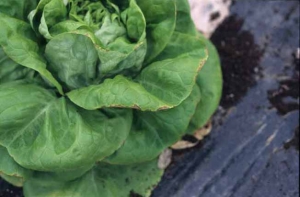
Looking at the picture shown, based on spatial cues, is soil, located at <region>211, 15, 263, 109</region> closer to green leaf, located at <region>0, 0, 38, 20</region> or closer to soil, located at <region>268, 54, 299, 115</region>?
soil, located at <region>268, 54, 299, 115</region>

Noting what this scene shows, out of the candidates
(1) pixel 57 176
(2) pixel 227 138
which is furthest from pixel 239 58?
(1) pixel 57 176

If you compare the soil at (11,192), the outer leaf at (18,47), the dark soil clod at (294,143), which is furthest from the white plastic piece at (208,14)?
the soil at (11,192)

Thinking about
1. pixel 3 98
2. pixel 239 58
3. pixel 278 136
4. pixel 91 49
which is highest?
pixel 91 49

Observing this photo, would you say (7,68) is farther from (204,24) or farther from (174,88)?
(204,24)

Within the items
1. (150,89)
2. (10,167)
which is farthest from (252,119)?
(10,167)

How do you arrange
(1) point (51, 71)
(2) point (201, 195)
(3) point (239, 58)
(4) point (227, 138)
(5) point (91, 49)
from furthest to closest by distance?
(3) point (239, 58) → (4) point (227, 138) → (2) point (201, 195) → (1) point (51, 71) → (5) point (91, 49)

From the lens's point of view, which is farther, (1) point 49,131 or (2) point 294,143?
(2) point 294,143

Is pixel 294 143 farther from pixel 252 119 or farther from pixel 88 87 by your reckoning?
pixel 88 87
